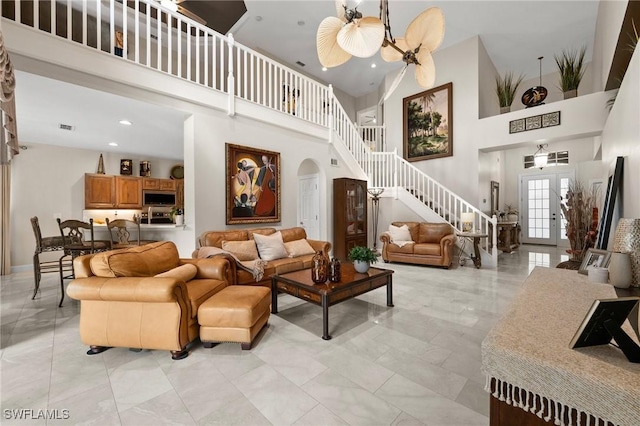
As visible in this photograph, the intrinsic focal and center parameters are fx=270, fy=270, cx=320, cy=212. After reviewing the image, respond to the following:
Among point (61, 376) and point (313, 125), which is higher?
point (313, 125)

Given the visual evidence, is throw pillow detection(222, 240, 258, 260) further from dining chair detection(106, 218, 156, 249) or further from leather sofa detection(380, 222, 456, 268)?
leather sofa detection(380, 222, 456, 268)

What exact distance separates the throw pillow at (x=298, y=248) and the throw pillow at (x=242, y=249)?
1.92 ft

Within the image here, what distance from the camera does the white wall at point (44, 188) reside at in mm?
5520

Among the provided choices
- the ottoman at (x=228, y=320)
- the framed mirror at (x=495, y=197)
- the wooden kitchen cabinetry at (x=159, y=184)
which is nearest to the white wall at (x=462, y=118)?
the framed mirror at (x=495, y=197)

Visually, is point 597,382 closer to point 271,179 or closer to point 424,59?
point 424,59

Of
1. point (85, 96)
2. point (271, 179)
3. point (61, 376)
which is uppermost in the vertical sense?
point (85, 96)

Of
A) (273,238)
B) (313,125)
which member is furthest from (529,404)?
(313,125)

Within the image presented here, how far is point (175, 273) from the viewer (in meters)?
2.58

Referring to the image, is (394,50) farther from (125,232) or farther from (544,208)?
(544,208)

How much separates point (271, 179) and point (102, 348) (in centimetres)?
340

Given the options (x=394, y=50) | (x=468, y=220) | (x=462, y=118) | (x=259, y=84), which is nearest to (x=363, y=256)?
(x=394, y=50)

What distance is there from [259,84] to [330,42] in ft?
10.4

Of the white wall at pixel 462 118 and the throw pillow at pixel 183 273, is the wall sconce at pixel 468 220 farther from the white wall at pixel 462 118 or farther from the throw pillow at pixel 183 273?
the throw pillow at pixel 183 273

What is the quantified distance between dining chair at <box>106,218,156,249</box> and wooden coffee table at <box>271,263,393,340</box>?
3.34m
